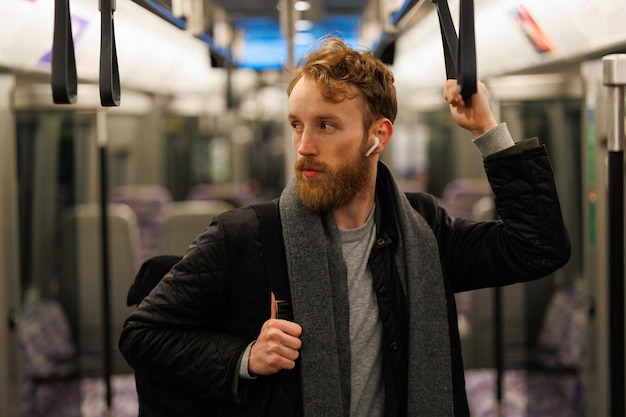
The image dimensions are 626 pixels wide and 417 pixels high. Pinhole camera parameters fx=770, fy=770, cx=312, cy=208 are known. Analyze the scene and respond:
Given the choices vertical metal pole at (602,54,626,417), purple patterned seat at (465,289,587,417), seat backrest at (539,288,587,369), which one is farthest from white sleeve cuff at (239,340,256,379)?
seat backrest at (539,288,587,369)

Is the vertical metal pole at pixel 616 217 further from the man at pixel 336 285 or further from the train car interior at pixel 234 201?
the man at pixel 336 285

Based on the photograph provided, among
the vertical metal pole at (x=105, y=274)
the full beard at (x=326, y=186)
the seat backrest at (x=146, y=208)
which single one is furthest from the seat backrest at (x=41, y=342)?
the seat backrest at (x=146, y=208)

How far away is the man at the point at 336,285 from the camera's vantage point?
1.66 metres

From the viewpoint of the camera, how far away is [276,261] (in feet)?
5.62

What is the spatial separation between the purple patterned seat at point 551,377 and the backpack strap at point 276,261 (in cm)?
265

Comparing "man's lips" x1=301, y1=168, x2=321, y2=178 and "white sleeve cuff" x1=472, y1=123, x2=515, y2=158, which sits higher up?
"white sleeve cuff" x1=472, y1=123, x2=515, y2=158

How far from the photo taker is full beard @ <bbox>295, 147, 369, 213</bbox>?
5.66ft

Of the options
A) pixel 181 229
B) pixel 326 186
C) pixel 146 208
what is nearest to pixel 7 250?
pixel 181 229

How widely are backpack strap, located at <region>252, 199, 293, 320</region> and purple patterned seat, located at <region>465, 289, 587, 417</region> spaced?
265 cm

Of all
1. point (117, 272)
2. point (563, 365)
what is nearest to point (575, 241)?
point (563, 365)

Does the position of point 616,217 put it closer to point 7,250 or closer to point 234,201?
point 7,250

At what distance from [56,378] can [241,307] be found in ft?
10.1

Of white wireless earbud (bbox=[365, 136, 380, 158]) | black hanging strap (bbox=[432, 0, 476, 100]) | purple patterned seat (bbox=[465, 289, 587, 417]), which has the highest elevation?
black hanging strap (bbox=[432, 0, 476, 100])

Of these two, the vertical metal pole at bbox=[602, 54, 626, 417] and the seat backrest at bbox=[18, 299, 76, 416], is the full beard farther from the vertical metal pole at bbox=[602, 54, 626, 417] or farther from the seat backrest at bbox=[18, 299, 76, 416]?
the seat backrest at bbox=[18, 299, 76, 416]
